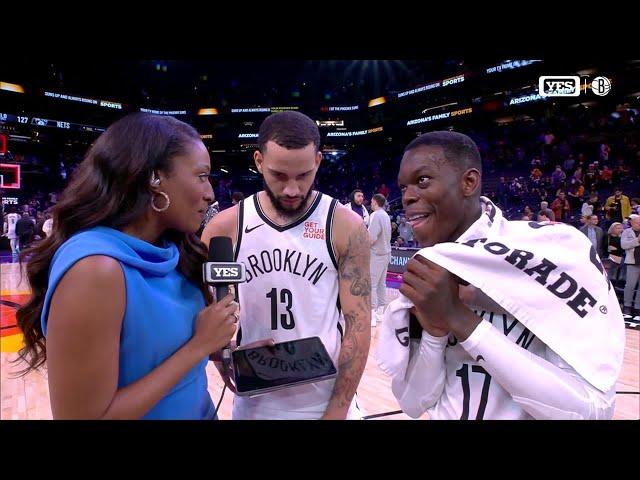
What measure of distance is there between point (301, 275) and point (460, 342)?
0.75m

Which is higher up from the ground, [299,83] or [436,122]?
[299,83]

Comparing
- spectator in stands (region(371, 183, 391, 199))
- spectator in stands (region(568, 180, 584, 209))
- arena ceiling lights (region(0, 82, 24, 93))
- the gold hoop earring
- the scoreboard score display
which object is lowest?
the gold hoop earring

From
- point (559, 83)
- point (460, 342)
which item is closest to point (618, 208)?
point (559, 83)

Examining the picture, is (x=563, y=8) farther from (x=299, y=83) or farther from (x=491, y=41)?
(x=299, y=83)

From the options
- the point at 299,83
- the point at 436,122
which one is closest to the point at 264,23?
the point at 436,122

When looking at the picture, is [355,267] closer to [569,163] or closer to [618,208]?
[618,208]

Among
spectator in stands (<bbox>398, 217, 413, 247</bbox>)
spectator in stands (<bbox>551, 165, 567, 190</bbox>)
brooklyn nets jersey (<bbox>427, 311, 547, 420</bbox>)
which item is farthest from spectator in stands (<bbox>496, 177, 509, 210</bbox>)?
brooklyn nets jersey (<bbox>427, 311, 547, 420</bbox>)

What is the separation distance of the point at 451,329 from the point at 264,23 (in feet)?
3.25

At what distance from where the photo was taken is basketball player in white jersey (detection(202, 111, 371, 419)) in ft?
5.02

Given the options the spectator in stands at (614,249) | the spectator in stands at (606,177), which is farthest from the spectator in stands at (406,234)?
the spectator in stands at (606,177)

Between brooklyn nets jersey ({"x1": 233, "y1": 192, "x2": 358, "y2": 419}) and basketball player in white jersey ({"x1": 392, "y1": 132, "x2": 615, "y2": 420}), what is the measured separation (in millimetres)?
484

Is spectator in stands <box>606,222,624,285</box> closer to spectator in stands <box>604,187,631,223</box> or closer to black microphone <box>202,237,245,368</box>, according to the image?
spectator in stands <box>604,187,631,223</box>

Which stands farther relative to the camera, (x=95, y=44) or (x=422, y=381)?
(x=95, y=44)
